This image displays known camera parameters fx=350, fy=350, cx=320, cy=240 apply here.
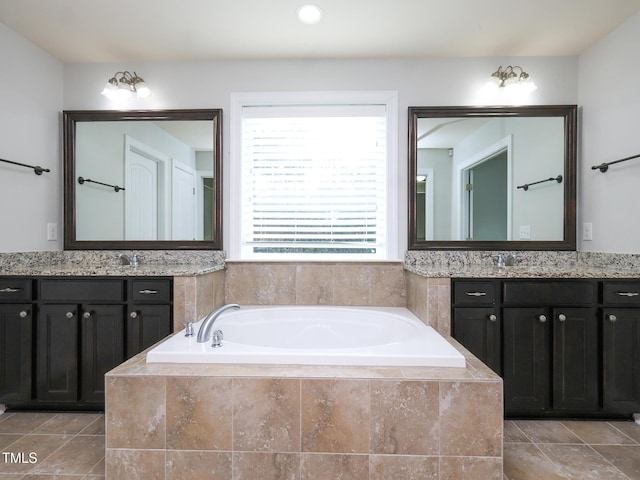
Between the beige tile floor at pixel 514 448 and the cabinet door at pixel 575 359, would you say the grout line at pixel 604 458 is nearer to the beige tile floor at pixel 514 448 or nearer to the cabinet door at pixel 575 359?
the beige tile floor at pixel 514 448

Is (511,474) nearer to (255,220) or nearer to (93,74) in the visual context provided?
(255,220)

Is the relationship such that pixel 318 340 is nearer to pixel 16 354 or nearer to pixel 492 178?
pixel 492 178

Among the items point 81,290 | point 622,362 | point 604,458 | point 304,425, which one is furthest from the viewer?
point 81,290

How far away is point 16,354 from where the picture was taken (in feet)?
6.79

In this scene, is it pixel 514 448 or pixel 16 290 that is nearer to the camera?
pixel 514 448

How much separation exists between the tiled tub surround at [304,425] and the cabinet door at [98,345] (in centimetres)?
84

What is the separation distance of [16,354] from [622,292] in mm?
3541

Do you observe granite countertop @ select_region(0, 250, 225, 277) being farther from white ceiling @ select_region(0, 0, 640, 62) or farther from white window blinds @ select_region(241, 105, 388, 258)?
white ceiling @ select_region(0, 0, 640, 62)

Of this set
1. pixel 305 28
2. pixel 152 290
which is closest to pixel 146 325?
pixel 152 290

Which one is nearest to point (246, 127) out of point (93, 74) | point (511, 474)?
point (93, 74)

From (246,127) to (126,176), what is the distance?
0.96 metres

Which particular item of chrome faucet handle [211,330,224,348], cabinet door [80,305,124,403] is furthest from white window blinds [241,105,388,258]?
chrome faucet handle [211,330,224,348]

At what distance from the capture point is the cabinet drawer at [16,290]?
2.08 meters

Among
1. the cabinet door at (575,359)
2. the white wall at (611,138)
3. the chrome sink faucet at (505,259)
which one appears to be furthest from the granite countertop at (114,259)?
the white wall at (611,138)
